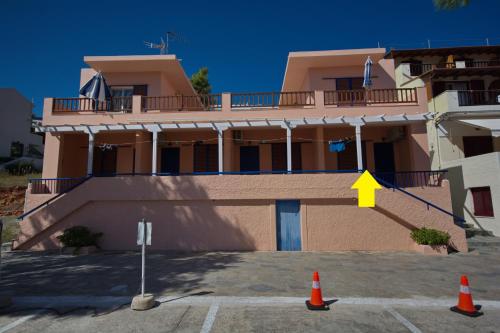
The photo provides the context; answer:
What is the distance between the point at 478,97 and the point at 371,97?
31.9ft

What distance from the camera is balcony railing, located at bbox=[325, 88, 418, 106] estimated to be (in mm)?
14117

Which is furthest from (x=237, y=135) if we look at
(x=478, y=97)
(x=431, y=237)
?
(x=478, y=97)

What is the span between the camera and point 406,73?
68.2 feet

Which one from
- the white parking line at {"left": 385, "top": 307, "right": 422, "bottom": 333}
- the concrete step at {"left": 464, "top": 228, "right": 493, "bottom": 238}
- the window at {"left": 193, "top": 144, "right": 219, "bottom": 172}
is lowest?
the white parking line at {"left": 385, "top": 307, "right": 422, "bottom": 333}

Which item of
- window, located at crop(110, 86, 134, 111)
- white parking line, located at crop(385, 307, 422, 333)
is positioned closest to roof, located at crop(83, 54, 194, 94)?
window, located at crop(110, 86, 134, 111)

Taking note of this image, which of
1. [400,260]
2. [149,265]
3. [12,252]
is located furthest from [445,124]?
[12,252]

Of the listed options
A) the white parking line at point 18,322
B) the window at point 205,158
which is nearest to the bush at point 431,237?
the window at point 205,158

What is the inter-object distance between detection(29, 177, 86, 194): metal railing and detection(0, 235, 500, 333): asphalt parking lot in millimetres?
3551

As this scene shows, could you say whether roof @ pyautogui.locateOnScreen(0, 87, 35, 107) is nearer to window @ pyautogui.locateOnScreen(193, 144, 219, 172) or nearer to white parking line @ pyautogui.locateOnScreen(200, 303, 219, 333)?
window @ pyautogui.locateOnScreen(193, 144, 219, 172)

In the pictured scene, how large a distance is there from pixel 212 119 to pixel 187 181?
3512 mm

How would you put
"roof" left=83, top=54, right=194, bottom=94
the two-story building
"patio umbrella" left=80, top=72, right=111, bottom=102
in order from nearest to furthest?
1. "patio umbrella" left=80, top=72, right=111, bottom=102
2. the two-story building
3. "roof" left=83, top=54, right=194, bottom=94

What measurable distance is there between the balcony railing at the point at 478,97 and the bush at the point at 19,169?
106 ft

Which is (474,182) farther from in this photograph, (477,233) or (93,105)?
(93,105)

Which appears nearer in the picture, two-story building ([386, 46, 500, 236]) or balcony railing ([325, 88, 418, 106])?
two-story building ([386, 46, 500, 236])
